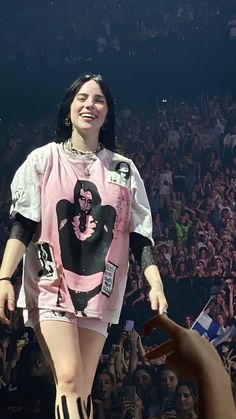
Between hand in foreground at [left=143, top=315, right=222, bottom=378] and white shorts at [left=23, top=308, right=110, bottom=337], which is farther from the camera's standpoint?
white shorts at [left=23, top=308, right=110, bottom=337]

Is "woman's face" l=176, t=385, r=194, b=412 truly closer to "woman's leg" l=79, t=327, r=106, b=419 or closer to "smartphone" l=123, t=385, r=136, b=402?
"smartphone" l=123, t=385, r=136, b=402

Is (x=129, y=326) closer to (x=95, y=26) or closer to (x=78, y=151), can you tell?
(x=78, y=151)

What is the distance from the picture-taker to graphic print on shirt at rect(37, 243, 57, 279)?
131cm

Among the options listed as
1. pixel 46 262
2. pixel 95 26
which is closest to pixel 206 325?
pixel 46 262

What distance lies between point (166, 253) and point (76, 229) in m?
2.93

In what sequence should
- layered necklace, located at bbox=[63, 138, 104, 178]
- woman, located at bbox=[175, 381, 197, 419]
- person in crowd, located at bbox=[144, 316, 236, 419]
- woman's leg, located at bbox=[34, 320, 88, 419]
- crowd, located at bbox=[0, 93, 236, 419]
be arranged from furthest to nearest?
1. crowd, located at bbox=[0, 93, 236, 419]
2. woman, located at bbox=[175, 381, 197, 419]
3. layered necklace, located at bbox=[63, 138, 104, 178]
4. woman's leg, located at bbox=[34, 320, 88, 419]
5. person in crowd, located at bbox=[144, 316, 236, 419]

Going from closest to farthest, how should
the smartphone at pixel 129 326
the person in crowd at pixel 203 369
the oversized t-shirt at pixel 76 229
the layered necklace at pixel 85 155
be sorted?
the person in crowd at pixel 203 369
the oversized t-shirt at pixel 76 229
the layered necklace at pixel 85 155
the smartphone at pixel 129 326

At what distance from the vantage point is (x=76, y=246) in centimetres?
134

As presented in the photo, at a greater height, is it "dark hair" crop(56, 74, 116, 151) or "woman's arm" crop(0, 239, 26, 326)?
"dark hair" crop(56, 74, 116, 151)

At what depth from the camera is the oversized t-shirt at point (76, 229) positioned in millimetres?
1317

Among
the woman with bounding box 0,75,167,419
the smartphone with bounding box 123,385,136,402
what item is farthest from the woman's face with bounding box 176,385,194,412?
the woman with bounding box 0,75,167,419

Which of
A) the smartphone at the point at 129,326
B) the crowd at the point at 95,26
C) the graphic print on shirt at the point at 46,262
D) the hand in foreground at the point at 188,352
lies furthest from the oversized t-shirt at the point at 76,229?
the crowd at the point at 95,26

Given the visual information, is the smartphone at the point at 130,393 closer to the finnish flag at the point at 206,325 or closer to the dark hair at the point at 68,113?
the finnish flag at the point at 206,325

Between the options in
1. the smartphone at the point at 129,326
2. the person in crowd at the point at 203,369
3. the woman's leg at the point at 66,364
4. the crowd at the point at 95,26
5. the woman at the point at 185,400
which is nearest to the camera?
the person in crowd at the point at 203,369
